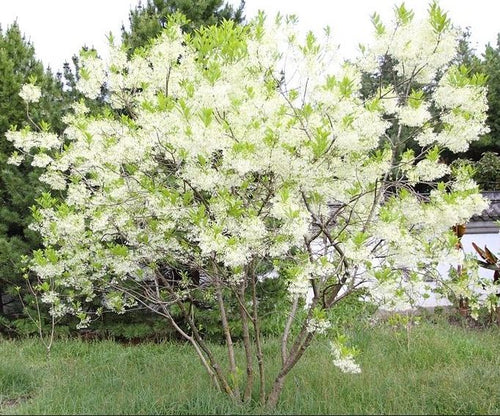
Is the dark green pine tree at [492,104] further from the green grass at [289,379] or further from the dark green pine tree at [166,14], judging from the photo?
the green grass at [289,379]

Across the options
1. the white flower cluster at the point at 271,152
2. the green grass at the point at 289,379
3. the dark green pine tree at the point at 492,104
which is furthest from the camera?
the dark green pine tree at the point at 492,104

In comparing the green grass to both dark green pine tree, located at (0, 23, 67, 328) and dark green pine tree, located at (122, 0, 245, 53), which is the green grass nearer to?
dark green pine tree, located at (0, 23, 67, 328)

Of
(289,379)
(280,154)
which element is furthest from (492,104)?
(280,154)

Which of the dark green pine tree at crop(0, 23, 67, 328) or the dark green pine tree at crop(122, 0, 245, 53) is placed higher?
the dark green pine tree at crop(122, 0, 245, 53)

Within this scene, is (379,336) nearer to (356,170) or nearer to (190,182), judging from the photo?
(356,170)

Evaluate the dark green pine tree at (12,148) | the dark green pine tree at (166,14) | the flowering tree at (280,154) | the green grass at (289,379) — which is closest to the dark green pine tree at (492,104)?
the dark green pine tree at (166,14)

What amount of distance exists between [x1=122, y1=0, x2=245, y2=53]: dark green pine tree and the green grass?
12.5 ft

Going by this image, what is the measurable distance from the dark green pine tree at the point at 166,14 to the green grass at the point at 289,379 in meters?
3.82

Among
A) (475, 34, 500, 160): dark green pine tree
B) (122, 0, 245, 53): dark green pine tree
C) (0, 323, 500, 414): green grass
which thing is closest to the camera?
(0, 323, 500, 414): green grass

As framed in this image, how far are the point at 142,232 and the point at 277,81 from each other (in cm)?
161

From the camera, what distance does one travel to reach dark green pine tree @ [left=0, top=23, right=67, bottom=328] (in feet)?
24.0

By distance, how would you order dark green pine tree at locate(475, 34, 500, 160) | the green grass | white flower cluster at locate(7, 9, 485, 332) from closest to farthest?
white flower cluster at locate(7, 9, 485, 332), the green grass, dark green pine tree at locate(475, 34, 500, 160)

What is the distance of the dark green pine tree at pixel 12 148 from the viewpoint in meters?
7.30

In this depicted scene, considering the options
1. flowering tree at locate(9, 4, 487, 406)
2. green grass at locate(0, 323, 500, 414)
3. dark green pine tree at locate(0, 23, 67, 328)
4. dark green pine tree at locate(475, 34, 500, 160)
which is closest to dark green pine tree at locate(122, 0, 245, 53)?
dark green pine tree at locate(0, 23, 67, 328)
